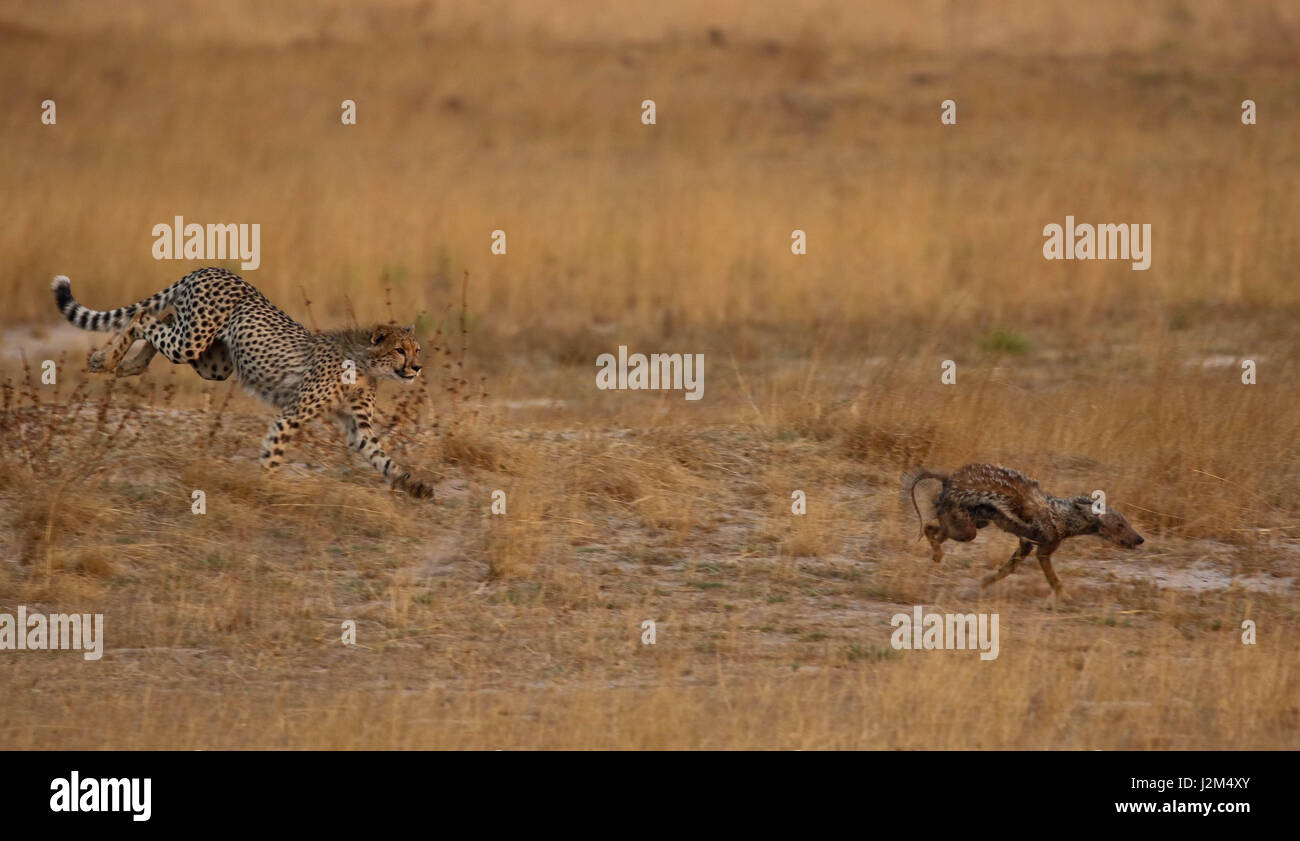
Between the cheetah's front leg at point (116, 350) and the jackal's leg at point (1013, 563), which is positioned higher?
the cheetah's front leg at point (116, 350)

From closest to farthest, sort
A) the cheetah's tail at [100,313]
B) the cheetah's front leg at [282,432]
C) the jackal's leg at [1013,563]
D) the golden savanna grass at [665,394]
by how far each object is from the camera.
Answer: the golden savanna grass at [665,394] → the jackal's leg at [1013,563] → the cheetah's front leg at [282,432] → the cheetah's tail at [100,313]

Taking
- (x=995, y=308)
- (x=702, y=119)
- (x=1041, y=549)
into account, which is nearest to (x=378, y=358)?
(x=1041, y=549)

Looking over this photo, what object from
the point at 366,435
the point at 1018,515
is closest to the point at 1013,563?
the point at 1018,515

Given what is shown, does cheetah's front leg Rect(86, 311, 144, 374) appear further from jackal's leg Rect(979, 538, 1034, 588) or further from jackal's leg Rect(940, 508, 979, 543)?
jackal's leg Rect(979, 538, 1034, 588)

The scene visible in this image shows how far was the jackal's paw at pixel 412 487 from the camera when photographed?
9.80 meters

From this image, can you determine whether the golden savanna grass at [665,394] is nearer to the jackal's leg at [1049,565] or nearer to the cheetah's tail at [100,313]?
the jackal's leg at [1049,565]

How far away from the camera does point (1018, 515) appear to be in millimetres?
8562

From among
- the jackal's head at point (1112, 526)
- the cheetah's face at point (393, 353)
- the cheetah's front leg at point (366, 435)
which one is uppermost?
the cheetah's face at point (393, 353)

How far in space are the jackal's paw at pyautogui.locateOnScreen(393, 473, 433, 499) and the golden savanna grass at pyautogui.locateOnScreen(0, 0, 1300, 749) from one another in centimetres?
19

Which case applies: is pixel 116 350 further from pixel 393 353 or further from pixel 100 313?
pixel 393 353

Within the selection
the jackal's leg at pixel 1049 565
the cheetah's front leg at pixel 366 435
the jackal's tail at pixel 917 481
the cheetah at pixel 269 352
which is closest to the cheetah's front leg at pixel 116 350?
the cheetah at pixel 269 352

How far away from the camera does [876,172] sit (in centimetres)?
2208

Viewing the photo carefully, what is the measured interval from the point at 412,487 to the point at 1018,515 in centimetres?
329

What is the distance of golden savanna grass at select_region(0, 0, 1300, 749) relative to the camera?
7.53 meters
